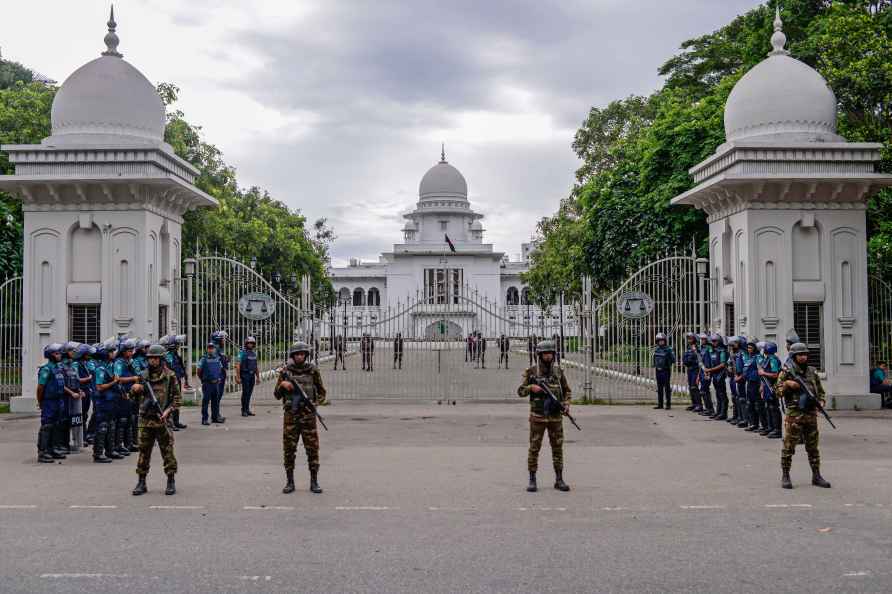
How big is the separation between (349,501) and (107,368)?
14.5ft

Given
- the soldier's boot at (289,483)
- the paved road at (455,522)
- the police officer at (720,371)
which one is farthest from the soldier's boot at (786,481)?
the police officer at (720,371)

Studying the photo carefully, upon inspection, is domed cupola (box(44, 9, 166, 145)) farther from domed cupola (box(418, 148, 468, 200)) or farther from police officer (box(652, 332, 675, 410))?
domed cupola (box(418, 148, 468, 200))

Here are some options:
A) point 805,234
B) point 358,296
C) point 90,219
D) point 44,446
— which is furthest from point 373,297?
point 44,446

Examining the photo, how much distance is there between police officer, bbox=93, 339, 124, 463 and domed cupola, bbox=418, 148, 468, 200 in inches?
2239

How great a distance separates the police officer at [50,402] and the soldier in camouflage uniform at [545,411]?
19.5 feet

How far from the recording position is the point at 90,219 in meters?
15.4

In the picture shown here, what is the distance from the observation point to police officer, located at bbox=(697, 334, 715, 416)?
14789mm

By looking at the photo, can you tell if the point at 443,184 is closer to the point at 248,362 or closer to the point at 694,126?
the point at 694,126

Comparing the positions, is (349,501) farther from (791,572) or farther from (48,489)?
(791,572)

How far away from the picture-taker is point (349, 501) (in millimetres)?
8156

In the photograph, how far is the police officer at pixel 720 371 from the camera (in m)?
14.3

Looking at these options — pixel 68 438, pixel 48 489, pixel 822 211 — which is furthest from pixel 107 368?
pixel 822 211

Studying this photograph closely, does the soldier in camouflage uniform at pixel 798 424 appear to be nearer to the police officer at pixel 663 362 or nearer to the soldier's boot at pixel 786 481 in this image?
the soldier's boot at pixel 786 481

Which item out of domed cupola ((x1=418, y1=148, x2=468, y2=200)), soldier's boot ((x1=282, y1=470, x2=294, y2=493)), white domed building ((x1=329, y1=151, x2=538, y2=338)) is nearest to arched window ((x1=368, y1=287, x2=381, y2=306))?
white domed building ((x1=329, y1=151, x2=538, y2=338))
